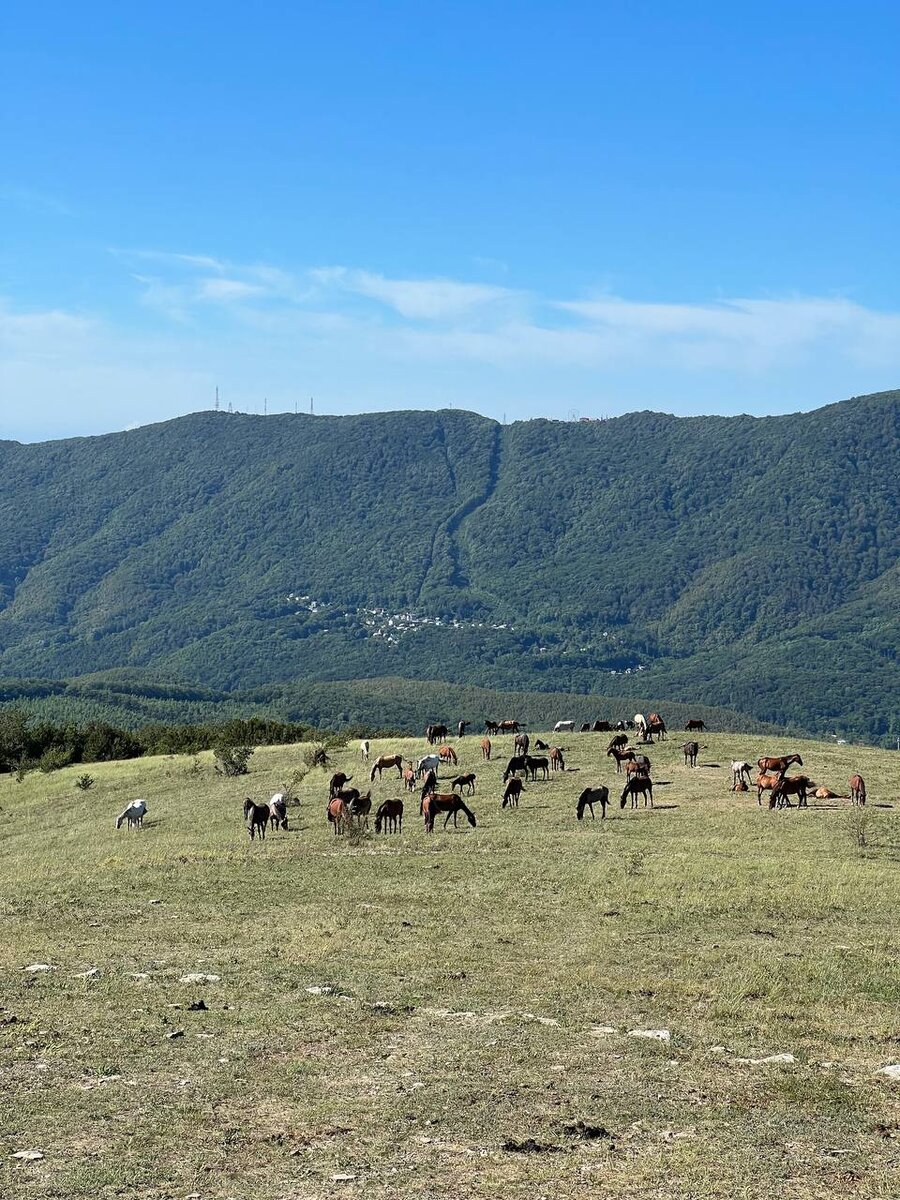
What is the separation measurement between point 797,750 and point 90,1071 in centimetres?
4126

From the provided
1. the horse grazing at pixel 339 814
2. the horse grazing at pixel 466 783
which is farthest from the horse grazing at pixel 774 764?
the horse grazing at pixel 339 814

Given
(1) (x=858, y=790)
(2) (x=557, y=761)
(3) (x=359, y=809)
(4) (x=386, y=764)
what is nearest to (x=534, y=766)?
(2) (x=557, y=761)

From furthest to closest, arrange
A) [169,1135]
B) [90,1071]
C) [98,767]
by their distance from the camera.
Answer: [98,767]
[90,1071]
[169,1135]

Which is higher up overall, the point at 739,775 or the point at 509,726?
the point at 739,775

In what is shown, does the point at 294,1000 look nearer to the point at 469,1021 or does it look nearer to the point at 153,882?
the point at 469,1021

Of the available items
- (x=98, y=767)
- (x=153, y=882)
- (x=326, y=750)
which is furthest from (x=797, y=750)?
(x=98, y=767)

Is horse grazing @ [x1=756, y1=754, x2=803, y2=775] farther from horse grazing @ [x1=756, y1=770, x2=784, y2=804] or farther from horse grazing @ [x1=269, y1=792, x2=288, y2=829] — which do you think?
horse grazing @ [x1=269, y1=792, x2=288, y2=829]

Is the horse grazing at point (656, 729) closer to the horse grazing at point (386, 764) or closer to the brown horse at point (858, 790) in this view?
the horse grazing at point (386, 764)

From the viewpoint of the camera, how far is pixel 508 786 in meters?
39.5

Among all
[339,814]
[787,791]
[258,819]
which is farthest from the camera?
[787,791]

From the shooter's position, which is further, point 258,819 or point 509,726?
point 509,726

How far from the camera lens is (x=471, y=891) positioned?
83.9 ft

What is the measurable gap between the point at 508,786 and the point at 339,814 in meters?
6.48

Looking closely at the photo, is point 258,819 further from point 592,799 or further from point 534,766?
point 534,766
